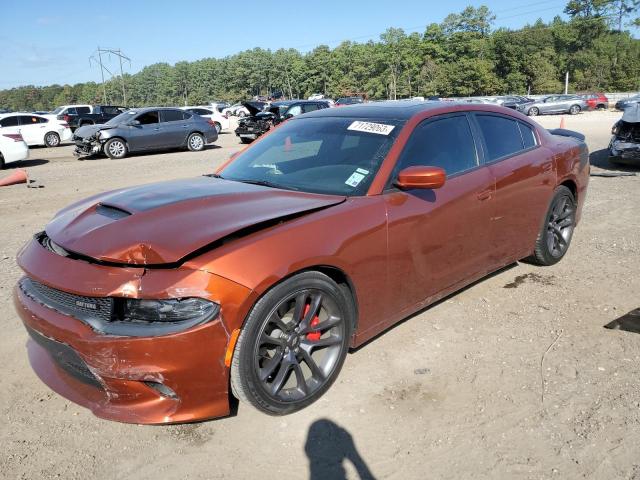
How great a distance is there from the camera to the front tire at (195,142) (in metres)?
18.1

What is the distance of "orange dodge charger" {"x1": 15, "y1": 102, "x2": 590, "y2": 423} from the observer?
237 centimetres

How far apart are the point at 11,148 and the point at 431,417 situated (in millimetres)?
14893

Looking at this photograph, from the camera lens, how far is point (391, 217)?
10.3ft

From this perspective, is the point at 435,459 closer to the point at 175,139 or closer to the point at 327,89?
the point at 175,139

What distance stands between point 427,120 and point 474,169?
1.78 ft

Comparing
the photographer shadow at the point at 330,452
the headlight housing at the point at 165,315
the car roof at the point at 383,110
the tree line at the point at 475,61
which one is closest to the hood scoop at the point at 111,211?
the headlight housing at the point at 165,315

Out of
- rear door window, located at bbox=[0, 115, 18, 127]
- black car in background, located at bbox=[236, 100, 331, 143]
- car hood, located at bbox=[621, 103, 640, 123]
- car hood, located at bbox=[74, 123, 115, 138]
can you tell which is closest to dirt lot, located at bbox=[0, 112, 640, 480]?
car hood, located at bbox=[621, 103, 640, 123]

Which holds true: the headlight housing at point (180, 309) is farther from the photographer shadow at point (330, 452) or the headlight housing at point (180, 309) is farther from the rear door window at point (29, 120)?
the rear door window at point (29, 120)

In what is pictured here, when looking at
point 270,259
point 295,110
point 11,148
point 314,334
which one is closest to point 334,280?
point 314,334

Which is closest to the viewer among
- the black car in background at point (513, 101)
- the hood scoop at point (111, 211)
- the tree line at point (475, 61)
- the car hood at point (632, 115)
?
the hood scoop at point (111, 211)

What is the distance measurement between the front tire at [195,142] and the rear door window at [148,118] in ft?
4.18

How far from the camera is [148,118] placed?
17203 millimetres

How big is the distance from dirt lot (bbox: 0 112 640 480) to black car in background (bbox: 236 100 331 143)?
17.0m

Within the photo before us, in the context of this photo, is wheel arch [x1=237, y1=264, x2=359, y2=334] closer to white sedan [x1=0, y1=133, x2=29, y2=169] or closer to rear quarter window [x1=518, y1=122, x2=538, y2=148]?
rear quarter window [x1=518, y1=122, x2=538, y2=148]
